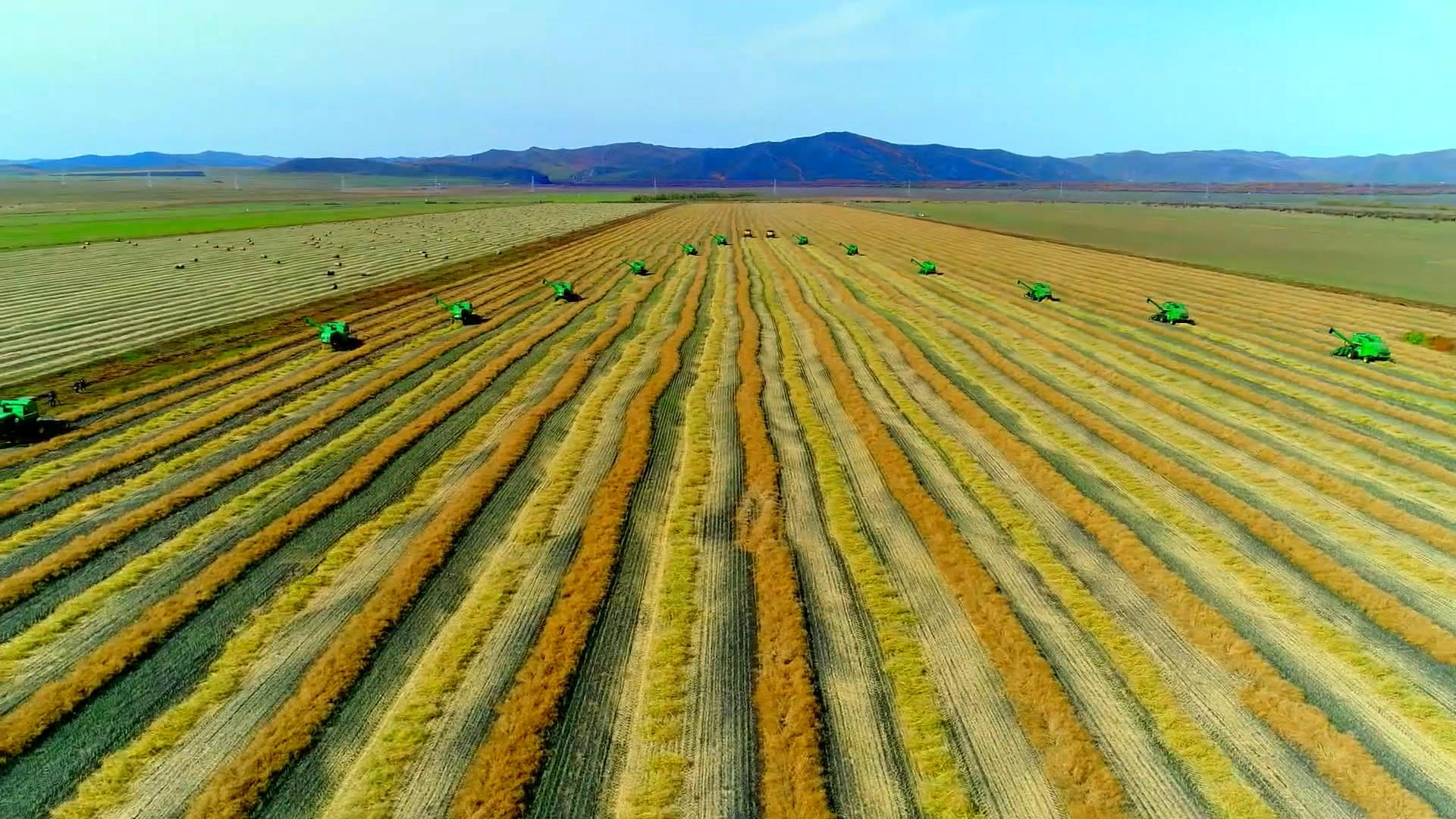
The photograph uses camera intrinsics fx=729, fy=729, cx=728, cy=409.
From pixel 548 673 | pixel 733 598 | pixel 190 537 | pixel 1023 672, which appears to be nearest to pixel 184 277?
pixel 190 537

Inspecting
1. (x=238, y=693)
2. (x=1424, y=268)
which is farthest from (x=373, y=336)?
(x=1424, y=268)

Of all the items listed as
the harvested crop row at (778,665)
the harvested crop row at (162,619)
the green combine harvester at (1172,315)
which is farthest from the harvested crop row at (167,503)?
the green combine harvester at (1172,315)

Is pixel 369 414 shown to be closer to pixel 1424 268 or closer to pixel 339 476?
pixel 339 476

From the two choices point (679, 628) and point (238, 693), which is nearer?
point (238, 693)

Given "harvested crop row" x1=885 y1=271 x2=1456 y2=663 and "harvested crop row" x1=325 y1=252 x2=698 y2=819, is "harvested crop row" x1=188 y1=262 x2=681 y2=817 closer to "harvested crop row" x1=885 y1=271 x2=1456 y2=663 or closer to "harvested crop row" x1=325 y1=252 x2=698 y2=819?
"harvested crop row" x1=325 y1=252 x2=698 y2=819

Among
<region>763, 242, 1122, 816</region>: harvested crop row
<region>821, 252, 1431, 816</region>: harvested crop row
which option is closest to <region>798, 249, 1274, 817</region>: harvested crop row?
<region>763, 242, 1122, 816</region>: harvested crop row

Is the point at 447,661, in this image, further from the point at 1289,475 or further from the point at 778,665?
the point at 1289,475

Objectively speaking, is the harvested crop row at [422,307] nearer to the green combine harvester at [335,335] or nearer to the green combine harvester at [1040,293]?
the green combine harvester at [335,335]
